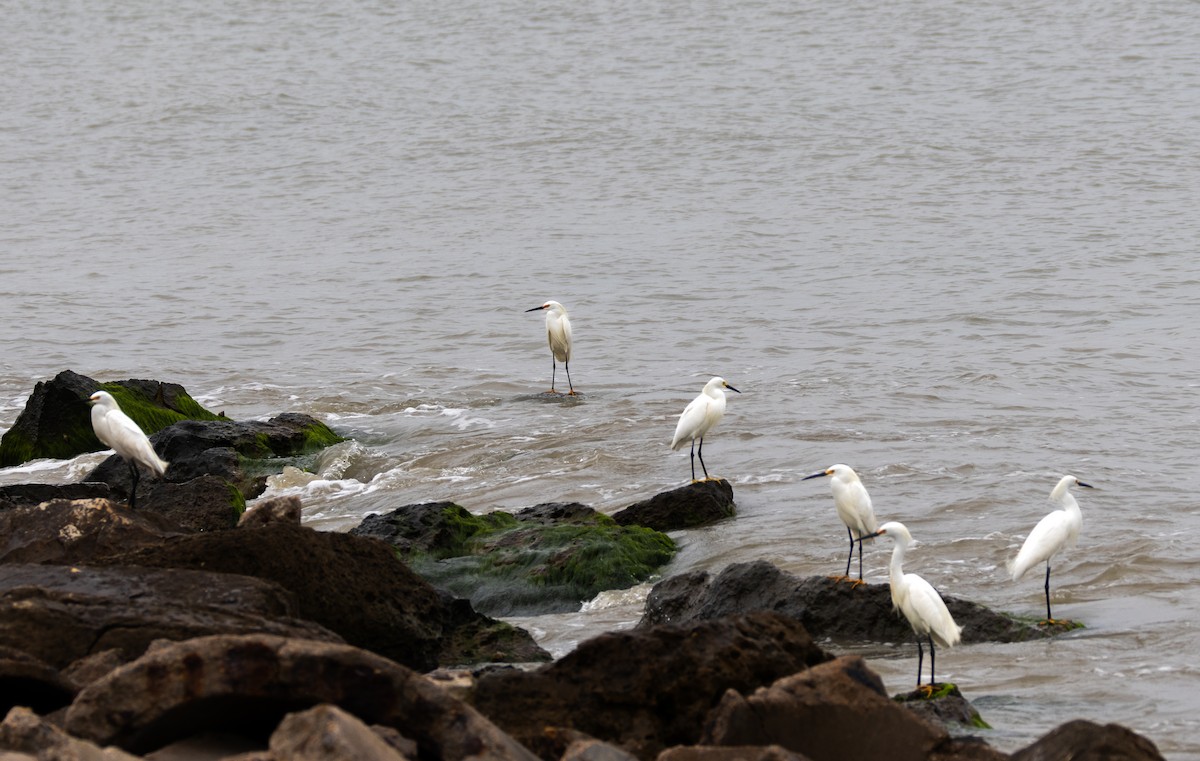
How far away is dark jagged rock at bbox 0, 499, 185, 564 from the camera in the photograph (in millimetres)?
7262

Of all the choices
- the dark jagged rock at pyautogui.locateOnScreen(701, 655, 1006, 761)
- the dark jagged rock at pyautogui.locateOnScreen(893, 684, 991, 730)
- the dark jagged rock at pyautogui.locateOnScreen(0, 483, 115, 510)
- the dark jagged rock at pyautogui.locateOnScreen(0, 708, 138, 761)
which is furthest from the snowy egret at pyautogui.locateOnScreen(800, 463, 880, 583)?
the dark jagged rock at pyautogui.locateOnScreen(0, 708, 138, 761)

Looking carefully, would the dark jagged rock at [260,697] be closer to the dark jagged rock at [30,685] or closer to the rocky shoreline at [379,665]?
the rocky shoreline at [379,665]

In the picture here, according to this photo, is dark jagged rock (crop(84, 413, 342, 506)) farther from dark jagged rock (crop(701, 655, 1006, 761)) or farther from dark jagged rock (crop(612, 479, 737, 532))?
dark jagged rock (crop(701, 655, 1006, 761))

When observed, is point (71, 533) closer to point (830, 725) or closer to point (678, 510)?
point (830, 725)

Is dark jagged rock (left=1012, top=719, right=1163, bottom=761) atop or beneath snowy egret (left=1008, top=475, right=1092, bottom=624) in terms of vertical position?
atop

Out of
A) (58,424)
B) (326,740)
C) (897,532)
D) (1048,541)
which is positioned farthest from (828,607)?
(58,424)

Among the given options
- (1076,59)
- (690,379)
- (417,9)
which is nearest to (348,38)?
(417,9)

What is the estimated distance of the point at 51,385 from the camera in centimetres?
1330

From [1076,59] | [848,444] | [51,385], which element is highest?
[1076,59]

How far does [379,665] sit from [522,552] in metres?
4.73

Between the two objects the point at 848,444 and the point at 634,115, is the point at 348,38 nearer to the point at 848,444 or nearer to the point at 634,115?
the point at 634,115

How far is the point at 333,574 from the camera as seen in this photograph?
6.93 meters

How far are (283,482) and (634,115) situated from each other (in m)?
19.8

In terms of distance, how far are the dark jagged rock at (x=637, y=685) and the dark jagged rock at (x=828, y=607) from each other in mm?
2399
